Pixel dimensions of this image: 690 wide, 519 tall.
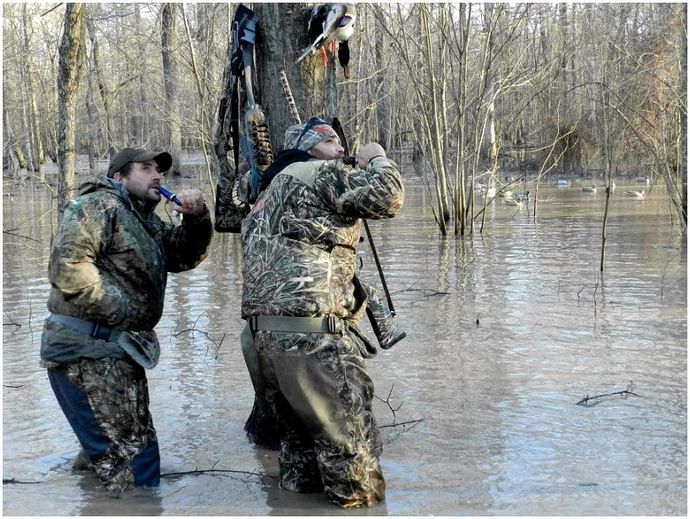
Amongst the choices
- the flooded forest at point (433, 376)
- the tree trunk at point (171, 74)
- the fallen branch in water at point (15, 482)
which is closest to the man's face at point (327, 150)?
the flooded forest at point (433, 376)

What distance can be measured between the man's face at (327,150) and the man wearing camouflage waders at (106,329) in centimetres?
93

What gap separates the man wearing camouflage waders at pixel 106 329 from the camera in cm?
446

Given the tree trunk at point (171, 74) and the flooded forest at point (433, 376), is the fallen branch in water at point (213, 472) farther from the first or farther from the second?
the tree trunk at point (171, 74)

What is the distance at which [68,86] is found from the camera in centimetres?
970

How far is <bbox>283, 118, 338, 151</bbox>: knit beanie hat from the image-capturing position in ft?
14.9

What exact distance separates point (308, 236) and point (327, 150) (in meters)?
0.48

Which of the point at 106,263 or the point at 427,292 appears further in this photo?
the point at 427,292

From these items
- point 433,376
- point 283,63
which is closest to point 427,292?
point 433,376

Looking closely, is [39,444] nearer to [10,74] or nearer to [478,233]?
[478,233]

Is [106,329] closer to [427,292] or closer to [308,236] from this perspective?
[308,236]

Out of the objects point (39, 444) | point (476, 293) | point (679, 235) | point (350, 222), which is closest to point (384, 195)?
point (350, 222)

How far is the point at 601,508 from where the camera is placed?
14.0 ft

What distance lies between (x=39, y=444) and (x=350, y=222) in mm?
2297

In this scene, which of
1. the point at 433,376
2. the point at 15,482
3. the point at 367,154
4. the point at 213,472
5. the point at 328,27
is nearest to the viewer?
the point at 367,154
